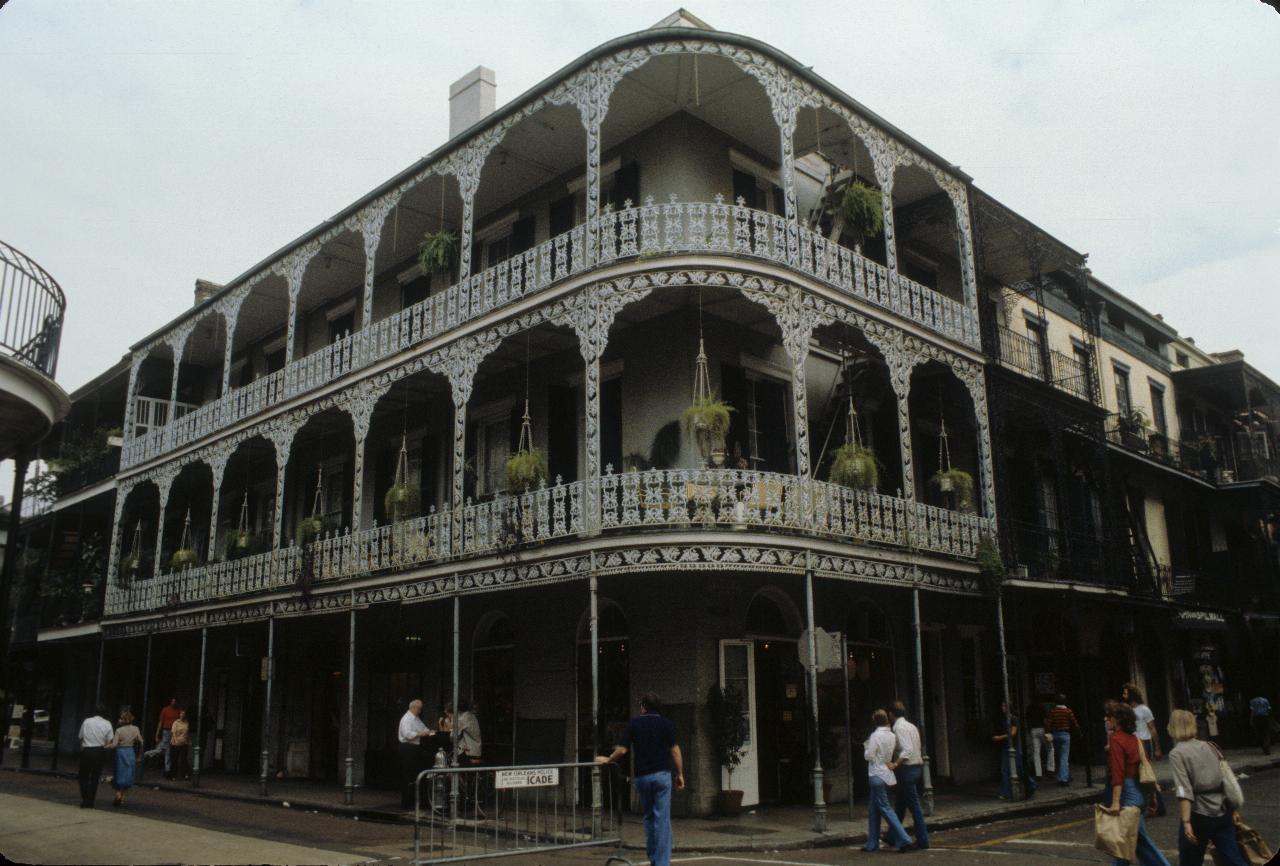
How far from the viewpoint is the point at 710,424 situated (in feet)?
48.0

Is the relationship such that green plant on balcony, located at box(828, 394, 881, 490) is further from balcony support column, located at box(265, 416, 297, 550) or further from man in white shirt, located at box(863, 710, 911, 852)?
balcony support column, located at box(265, 416, 297, 550)

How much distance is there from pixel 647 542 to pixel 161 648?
20635 mm

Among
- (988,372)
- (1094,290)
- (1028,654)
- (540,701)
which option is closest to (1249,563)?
(1094,290)

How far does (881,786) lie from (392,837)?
631cm

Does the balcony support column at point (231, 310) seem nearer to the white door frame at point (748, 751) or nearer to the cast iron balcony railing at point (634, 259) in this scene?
the cast iron balcony railing at point (634, 259)

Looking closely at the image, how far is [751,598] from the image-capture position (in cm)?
1630

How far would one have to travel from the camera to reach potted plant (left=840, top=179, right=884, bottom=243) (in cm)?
1717

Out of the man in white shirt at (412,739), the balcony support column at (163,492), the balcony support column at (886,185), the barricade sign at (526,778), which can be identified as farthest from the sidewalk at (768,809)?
the balcony support column at (886,185)

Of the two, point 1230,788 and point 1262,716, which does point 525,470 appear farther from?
point 1262,716

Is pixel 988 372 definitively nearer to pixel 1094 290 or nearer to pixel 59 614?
pixel 1094 290

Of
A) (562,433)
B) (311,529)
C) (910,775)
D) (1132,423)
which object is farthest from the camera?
(1132,423)

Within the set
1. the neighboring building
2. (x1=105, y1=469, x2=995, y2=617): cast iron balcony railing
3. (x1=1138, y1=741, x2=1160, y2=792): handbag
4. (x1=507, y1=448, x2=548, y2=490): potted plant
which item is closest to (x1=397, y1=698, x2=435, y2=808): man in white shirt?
the neighboring building

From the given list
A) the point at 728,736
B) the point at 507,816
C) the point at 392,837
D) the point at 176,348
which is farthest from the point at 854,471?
the point at 176,348

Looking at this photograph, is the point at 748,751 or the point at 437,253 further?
the point at 437,253
